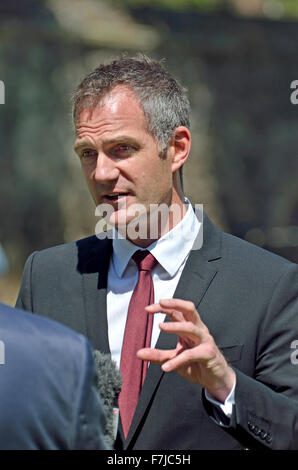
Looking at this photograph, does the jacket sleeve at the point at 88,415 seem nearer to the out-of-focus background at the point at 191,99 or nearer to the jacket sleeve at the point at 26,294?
the jacket sleeve at the point at 26,294

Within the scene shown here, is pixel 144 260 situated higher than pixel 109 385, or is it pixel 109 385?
pixel 144 260

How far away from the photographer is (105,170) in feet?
8.92

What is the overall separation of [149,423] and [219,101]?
10081 millimetres

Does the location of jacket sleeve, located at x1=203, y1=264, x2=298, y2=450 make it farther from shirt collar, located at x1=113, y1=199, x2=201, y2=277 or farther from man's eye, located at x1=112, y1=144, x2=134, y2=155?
man's eye, located at x1=112, y1=144, x2=134, y2=155

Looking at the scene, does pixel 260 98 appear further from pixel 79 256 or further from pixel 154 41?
pixel 79 256

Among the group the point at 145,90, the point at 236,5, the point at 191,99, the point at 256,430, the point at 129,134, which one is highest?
the point at 236,5

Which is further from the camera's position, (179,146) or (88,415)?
(179,146)

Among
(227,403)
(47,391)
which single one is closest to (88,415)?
(47,391)

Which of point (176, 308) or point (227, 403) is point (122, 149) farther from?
point (227, 403)

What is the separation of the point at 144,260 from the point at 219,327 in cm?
42

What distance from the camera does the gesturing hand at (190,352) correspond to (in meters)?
1.99

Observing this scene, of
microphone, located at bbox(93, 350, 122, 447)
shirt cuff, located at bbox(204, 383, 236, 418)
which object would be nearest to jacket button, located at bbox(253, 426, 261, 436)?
shirt cuff, located at bbox(204, 383, 236, 418)

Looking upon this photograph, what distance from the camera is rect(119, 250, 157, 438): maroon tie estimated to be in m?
2.56

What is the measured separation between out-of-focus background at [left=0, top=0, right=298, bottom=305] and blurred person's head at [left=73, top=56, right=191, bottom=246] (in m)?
7.31
